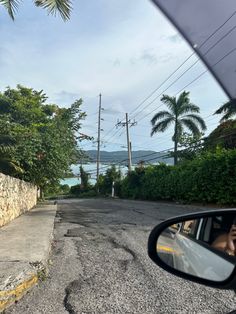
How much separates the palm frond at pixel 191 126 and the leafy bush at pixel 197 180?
7.37m

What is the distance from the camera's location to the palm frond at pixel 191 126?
4050cm

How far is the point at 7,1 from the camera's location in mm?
10062

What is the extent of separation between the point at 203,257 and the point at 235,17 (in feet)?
17.1

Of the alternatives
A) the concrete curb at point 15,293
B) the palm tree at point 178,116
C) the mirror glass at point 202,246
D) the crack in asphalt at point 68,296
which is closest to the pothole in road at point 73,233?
the crack in asphalt at point 68,296

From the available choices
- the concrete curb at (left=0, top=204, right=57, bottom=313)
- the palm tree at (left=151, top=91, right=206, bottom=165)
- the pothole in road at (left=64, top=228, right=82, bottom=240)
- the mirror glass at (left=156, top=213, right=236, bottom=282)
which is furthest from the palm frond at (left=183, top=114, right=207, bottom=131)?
the mirror glass at (left=156, top=213, right=236, bottom=282)

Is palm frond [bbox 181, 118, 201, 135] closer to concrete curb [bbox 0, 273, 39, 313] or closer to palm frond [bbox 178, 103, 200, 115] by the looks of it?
palm frond [bbox 178, 103, 200, 115]

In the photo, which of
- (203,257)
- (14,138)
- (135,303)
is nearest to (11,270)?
(135,303)

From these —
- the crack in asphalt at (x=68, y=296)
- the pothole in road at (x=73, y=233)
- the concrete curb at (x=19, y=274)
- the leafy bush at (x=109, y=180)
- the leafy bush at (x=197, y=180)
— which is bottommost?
the crack in asphalt at (x=68, y=296)

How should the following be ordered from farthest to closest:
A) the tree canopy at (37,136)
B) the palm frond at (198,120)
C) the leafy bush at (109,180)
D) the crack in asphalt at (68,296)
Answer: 1. the leafy bush at (109,180)
2. the palm frond at (198,120)
3. the tree canopy at (37,136)
4. the crack in asphalt at (68,296)

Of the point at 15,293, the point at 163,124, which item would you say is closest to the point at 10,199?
the point at 15,293

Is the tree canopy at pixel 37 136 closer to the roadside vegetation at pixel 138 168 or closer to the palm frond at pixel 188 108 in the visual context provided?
the roadside vegetation at pixel 138 168

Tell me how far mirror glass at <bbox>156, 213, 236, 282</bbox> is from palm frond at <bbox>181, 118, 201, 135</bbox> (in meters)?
38.8

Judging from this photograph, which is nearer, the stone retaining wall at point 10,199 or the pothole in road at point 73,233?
the pothole in road at point 73,233

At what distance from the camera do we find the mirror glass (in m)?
1.87
